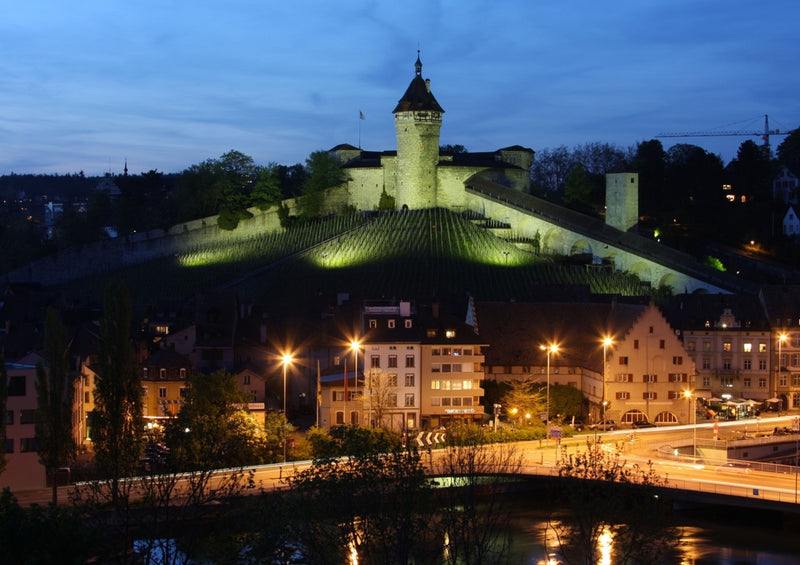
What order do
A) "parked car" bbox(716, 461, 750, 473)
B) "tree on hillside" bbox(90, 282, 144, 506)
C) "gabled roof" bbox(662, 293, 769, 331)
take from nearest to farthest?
"tree on hillside" bbox(90, 282, 144, 506) → "parked car" bbox(716, 461, 750, 473) → "gabled roof" bbox(662, 293, 769, 331)

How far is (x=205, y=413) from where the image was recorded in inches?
1938

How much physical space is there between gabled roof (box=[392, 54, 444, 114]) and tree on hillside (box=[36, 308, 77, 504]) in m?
59.8

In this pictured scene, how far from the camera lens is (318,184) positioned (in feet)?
358

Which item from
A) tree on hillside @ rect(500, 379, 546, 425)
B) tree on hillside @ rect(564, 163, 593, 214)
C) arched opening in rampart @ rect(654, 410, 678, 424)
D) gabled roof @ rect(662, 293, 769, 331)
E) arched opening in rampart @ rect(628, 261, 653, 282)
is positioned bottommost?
arched opening in rampart @ rect(654, 410, 678, 424)

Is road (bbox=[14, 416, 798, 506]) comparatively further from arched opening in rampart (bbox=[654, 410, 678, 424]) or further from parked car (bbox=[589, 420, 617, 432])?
arched opening in rampart (bbox=[654, 410, 678, 424])

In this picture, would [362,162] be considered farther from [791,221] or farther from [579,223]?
[791,221]

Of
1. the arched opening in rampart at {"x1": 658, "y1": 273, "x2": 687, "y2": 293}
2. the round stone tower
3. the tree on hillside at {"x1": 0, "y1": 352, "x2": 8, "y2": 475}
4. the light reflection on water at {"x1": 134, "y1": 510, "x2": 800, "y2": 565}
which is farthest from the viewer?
the round stone tower

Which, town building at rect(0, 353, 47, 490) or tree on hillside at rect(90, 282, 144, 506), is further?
town building at rect(0, 353, 47, 490)

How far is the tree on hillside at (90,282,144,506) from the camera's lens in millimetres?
44031

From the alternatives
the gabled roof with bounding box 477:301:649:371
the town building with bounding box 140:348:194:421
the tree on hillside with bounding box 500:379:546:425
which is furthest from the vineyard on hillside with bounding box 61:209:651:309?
the town building with bounding box 140:348:194:421

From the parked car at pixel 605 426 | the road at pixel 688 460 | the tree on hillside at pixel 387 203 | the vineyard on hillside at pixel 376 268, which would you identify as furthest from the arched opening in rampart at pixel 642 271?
the parked car at pixel 605 426

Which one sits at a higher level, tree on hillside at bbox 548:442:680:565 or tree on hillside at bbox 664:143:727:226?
tree on hillside at bbox 664:143:727:226

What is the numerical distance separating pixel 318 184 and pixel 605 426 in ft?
190

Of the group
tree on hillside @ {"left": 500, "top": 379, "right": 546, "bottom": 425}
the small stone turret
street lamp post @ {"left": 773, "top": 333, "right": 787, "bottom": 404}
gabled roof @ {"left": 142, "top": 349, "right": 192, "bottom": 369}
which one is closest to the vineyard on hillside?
the small stone turret
